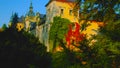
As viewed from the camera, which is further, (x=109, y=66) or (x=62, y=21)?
(x=62, y=21)

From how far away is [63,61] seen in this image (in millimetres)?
3965

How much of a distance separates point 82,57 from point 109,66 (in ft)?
1.29

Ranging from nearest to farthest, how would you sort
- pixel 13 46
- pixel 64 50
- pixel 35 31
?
pixel 64 50 → pixel 13 46 → pixel 35 31

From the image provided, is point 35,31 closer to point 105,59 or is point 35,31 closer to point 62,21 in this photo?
point 62,21

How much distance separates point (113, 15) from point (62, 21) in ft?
130

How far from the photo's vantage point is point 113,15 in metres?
12.5

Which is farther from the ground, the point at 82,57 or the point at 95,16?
the point at 95,16

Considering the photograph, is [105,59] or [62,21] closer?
[105,59]

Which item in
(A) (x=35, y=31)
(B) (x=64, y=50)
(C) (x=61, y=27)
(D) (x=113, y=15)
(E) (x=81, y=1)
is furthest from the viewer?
(A) (x=35, y=31)

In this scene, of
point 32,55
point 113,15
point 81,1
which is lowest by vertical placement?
point 32,55

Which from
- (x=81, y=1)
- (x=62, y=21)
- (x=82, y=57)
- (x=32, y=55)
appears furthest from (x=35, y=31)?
(x=82, y=57)

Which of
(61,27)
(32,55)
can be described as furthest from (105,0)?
(61,27)

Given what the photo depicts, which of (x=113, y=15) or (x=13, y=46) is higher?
(x=113, y=15)

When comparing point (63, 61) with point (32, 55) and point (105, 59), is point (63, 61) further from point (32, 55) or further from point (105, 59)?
point (32, 55)
